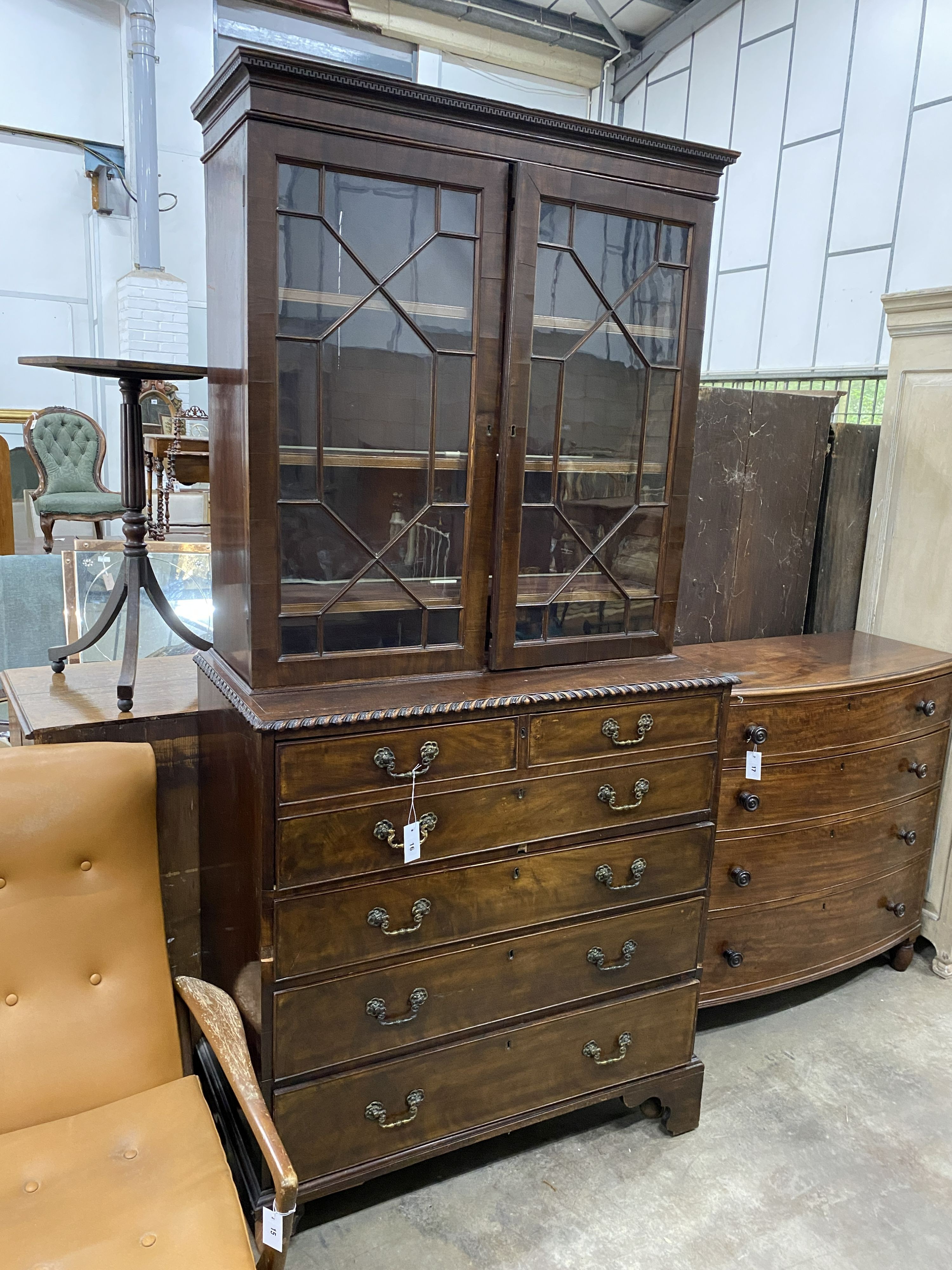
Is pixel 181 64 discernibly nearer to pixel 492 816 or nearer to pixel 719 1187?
pixel 492 816

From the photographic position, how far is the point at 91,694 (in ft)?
6.20

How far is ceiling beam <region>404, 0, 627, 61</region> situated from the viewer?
244 inches

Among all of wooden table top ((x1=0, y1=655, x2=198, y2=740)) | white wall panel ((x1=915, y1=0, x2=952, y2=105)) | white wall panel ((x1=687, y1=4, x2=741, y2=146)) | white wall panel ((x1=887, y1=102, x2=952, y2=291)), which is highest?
white wall panel ((x1=687, y1=4, x2=741, y2=146))

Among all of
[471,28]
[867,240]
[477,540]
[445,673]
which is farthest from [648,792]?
[471,28]

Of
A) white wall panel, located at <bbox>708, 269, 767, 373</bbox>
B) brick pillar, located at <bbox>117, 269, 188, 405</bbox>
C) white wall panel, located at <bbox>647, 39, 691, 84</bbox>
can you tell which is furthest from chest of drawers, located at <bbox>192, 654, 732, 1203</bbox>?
brick pillar, located at <bbox>117, 269, 188, 405</bbox>

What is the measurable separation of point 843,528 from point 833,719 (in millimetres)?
812

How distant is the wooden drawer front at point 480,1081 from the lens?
1604 mm

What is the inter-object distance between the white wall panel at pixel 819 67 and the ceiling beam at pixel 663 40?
738mm

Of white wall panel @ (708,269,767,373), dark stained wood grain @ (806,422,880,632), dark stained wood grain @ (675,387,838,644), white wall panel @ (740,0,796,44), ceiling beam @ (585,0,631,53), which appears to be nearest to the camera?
dark stained wood grain @ (675,387,838,644)

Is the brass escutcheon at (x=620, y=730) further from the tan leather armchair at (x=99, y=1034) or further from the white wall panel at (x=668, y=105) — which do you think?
the white wall panel at (x=668, y=105)

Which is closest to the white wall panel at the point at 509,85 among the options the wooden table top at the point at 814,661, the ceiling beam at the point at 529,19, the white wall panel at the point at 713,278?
the ceiling beam at the point at 529,19

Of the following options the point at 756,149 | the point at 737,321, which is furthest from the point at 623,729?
the point at 756,149

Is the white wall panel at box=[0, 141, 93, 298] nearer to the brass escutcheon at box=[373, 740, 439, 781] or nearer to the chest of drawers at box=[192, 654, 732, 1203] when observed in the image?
the chest of drawers at box=[192, 654, 732, 1203]

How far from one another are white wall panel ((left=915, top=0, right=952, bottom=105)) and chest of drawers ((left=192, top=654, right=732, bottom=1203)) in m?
3.58
